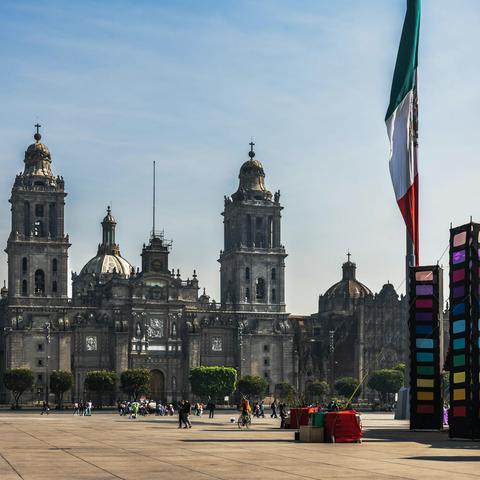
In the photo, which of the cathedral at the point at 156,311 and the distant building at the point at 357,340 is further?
the distant building at the point at 357,340

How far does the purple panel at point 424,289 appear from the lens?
55.9 meters

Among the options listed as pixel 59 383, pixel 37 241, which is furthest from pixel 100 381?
pixel 37 241

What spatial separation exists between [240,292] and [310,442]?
123463 millimetres

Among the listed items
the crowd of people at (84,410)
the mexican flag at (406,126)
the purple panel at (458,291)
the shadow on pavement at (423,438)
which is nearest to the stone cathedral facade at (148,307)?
the crowd of people at (84,410)

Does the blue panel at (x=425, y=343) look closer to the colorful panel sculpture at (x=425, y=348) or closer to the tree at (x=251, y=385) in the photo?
the colorful panel sculpture at (x=425, y=348)

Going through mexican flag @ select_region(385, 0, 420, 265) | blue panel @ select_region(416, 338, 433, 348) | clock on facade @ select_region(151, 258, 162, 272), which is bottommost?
blue panel @ select_region(416, 338, 433, 348)

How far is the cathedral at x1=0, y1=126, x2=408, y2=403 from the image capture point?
159000 mm

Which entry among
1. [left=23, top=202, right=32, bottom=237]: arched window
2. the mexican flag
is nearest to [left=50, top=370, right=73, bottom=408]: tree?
[left=23, top=202, right=32, bottom=237]: arched window

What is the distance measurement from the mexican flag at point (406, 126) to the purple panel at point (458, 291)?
445 inches

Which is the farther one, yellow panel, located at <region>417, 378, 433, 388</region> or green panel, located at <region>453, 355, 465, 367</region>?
yellow panel, located at <region>417, 378, 433, 388</region>

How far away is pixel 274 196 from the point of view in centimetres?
17200

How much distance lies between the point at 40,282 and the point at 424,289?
362 feet

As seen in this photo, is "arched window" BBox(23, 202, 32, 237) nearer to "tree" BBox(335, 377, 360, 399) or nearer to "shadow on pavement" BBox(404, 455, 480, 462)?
"tree" BBox(335, 377, 360, 399)

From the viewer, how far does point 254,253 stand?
168 m
